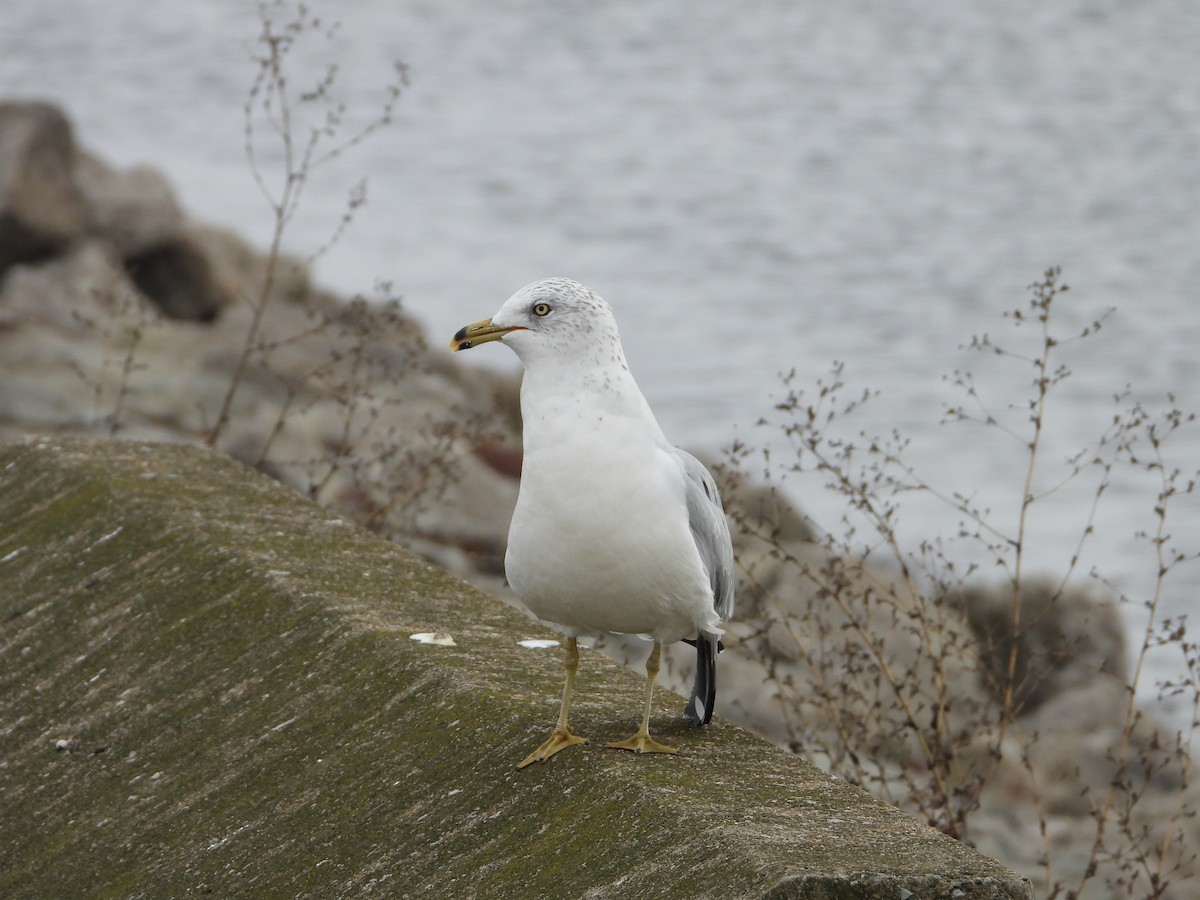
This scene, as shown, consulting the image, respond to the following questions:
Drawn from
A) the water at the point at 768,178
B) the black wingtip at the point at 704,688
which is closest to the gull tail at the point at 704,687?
the black wingtip at the point at 704,688

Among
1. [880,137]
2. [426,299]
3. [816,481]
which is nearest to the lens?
[816,481]

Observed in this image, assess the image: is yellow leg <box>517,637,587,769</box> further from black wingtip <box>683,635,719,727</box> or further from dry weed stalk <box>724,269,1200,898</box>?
dry weed stalk <box>724,269,1200,898</box>

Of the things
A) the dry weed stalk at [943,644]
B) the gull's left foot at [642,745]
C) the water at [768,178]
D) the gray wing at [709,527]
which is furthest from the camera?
the water at [768,178]

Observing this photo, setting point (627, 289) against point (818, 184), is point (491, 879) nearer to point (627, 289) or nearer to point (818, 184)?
A: point (627, 289)

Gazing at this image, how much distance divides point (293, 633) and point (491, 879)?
1.09 metres

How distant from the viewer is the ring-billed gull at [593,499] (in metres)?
3.36

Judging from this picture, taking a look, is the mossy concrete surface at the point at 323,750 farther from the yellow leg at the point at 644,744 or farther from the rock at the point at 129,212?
the rock at the point at 129,212

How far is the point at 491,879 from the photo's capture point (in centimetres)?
303

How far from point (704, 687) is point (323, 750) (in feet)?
2.78

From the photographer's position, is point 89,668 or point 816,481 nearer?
point 89,668

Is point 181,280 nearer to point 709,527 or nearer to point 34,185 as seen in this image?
point 34,185

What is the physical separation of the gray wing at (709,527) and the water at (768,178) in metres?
9.63

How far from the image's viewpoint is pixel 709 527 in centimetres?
361

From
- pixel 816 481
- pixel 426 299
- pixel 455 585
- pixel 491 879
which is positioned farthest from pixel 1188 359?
pixel 491 879
